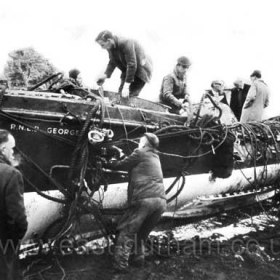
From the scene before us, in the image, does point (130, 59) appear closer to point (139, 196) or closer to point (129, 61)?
point (129, 61)

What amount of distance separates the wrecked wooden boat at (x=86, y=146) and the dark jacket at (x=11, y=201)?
44.1 inches

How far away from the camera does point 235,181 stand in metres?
6.88

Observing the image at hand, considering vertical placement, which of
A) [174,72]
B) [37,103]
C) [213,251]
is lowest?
[213,251]

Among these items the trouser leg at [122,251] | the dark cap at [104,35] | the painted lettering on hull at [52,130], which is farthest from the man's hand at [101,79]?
the trouser leg at [122,251]

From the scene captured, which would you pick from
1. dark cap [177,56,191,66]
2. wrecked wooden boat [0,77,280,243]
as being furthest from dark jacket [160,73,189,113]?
wrecked wooden boat [0,77,280,243]

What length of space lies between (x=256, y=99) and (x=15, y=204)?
265 inches

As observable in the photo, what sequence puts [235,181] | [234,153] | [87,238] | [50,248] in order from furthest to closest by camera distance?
[235,181], [234,153], [87,238], [50,248]

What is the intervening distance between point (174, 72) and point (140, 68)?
0.66 metres

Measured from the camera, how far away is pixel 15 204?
2.81m

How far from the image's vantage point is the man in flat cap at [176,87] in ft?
20.6

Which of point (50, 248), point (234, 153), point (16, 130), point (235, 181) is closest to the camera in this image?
point (16, 130)

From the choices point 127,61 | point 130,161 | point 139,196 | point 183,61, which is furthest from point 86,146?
point 183,61

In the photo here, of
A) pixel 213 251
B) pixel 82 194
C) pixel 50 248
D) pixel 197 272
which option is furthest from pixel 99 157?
pixel 213 251

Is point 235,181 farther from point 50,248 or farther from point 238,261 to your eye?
point 50,248
